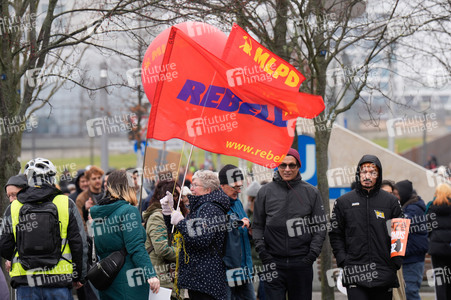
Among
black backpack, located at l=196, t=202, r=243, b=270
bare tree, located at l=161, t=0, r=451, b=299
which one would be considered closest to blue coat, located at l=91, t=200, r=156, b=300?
black backpack, located at l=196, t=202, r=243, b=270

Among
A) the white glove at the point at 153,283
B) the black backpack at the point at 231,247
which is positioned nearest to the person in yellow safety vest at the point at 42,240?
the white glove at the point at 153,283

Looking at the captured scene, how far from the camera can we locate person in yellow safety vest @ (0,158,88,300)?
20.5 feet

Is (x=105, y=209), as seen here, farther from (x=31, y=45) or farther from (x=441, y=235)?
(x=441, y=235)

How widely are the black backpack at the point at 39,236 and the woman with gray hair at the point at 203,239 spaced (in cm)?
108

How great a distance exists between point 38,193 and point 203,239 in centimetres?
154

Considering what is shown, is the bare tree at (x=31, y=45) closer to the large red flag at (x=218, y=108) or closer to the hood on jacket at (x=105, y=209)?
the large red flag at (x=218, y=108)

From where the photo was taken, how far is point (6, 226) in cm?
644

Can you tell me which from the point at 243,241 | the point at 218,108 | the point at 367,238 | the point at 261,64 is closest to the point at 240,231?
the point at 243,241

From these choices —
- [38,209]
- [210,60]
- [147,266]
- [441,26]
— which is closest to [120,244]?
[147,266]

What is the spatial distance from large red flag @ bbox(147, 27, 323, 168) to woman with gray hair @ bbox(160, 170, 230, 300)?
3.04 ft

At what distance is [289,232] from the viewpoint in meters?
7.52

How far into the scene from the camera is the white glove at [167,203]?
6.92m

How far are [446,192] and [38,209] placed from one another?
5.60 metres

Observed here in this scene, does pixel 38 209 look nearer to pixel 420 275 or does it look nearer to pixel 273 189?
pixel 273 189
